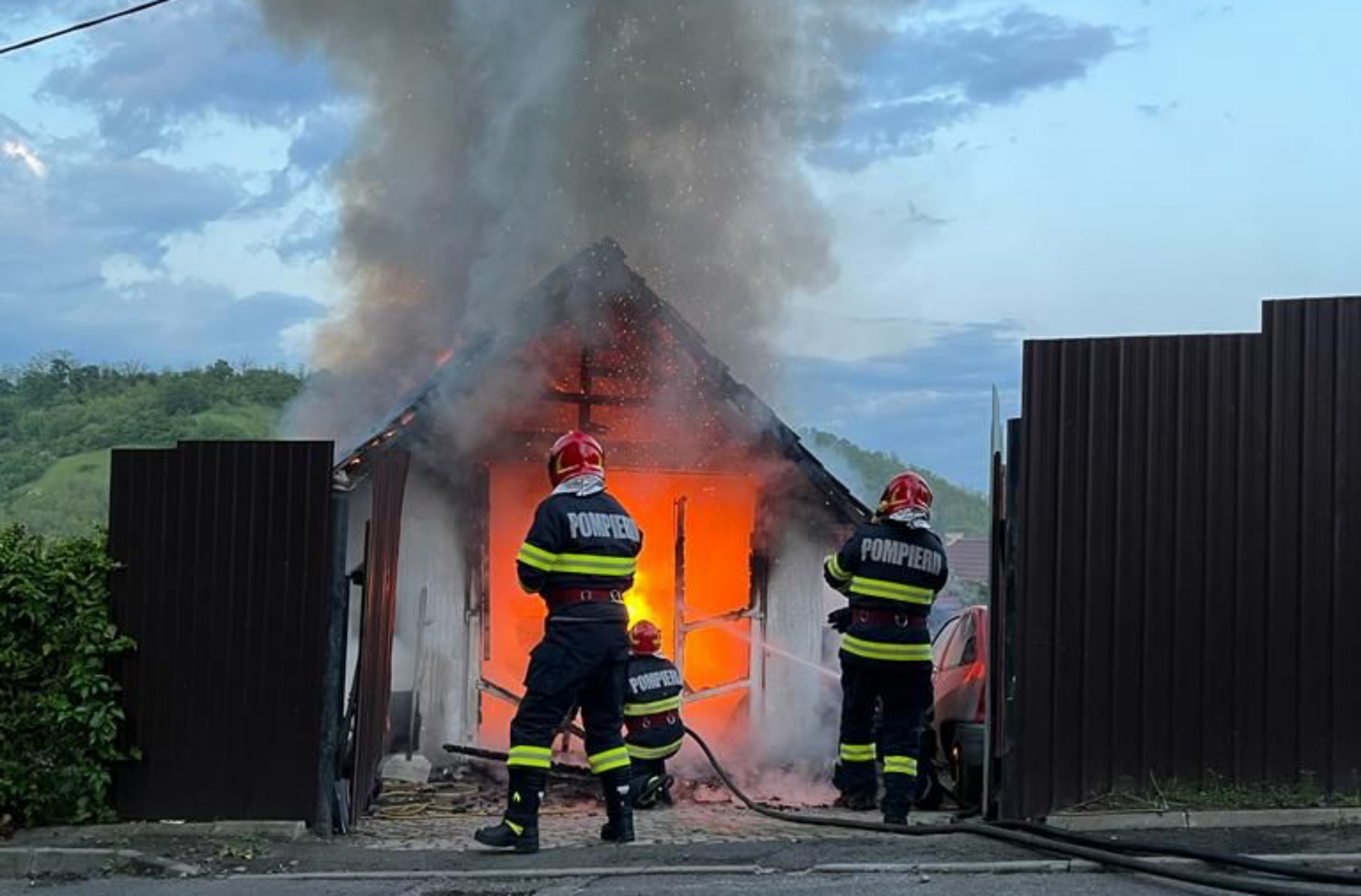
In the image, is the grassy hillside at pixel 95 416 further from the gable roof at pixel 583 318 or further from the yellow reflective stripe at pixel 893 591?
the yellow reflective stripe at pixel 893 591

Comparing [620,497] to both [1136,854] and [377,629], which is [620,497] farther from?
[1136,854]

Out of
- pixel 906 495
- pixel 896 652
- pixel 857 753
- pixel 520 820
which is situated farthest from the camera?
pixel 857 753

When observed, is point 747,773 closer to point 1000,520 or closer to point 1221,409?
point 1000,520

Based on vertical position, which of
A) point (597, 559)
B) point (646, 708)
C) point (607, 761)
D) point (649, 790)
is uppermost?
point (597, 559)

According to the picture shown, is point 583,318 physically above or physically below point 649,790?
above

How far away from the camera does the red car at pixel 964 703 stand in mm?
9023

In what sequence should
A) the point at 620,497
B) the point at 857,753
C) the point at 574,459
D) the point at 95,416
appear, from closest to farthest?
the point at 574,459 → the point at 857,753 → the point at 620,497 → the point at 95,416

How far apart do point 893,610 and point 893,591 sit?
0.34ft

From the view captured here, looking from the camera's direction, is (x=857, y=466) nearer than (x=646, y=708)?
No

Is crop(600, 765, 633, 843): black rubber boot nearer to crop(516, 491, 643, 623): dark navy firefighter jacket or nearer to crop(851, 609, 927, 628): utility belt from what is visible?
crop(516, 491, 643, 623): dark navy firefighter jacket

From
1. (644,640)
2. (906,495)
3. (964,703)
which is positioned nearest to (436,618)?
(644,640)

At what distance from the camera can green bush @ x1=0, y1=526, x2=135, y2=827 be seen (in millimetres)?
7121

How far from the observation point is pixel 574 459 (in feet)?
24.0

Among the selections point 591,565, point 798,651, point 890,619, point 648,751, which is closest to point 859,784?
point 890,619
